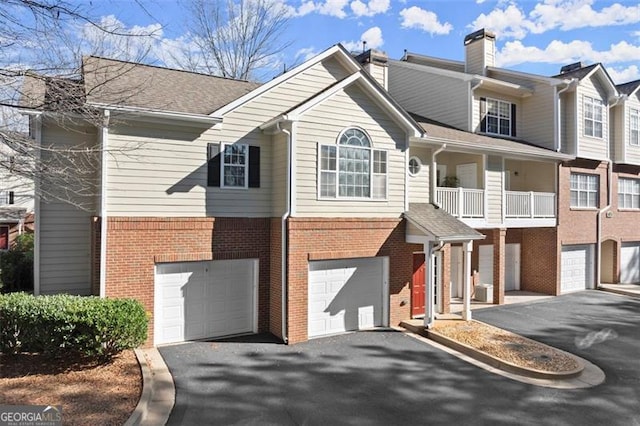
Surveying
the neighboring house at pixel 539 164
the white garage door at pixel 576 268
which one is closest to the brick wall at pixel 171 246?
the neighboring house at pixel 539 164

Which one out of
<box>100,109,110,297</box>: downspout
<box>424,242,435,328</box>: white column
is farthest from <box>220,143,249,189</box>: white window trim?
<box>424,242,435,328</box>: white column

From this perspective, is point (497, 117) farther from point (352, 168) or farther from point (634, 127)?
point (352, 168)

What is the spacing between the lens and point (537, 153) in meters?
17.3

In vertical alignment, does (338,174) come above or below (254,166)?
below

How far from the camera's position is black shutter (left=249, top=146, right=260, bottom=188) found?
12180mm

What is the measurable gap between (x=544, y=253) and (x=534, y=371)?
10.9 meters

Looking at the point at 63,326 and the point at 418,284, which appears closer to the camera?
the point at 63,326

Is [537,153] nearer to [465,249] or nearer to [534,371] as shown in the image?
[465,249]

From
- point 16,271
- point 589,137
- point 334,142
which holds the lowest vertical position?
point 16,271

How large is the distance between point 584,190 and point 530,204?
420cm

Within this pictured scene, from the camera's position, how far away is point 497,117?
19.5m

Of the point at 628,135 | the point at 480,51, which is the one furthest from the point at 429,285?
the point at 628,135

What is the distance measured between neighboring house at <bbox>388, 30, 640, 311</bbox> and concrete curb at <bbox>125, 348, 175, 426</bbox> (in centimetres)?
1191

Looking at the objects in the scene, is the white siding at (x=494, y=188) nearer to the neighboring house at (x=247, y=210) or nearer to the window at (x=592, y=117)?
the neighboring house at (x=247, y=210)
